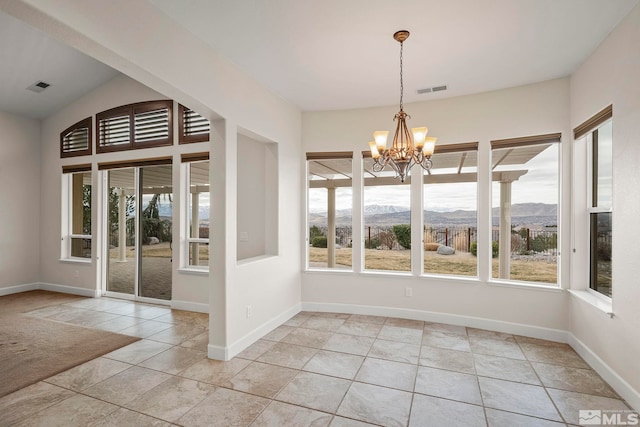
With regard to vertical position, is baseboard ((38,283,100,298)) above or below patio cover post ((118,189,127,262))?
below

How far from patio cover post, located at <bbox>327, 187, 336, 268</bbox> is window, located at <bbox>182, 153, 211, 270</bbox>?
1853mm

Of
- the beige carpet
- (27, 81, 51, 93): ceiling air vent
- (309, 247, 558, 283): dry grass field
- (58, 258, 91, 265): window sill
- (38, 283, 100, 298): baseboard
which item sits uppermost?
(27, 81, 51, 93): ceiling air vent

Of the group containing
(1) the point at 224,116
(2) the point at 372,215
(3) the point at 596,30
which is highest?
(3) the point at 596,30

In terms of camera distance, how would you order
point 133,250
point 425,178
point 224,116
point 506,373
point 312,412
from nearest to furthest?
point 312,412, point 506,373, point 224,116, point 425,178, point 133,250

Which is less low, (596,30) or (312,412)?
(596,30)

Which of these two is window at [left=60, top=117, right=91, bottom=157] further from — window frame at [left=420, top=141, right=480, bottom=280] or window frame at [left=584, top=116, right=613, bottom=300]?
window frame at [left=584, top=116, right=613, bottom=300]

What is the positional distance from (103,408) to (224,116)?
2602 millimetres

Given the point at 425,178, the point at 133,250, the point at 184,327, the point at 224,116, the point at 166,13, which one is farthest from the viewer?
the point at 133,250

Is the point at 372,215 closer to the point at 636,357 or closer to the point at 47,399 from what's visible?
the point at 636,357

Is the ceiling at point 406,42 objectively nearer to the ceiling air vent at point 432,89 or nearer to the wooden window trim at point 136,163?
the ceiling air vent at point 432,89

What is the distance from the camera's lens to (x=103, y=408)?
2.43 m

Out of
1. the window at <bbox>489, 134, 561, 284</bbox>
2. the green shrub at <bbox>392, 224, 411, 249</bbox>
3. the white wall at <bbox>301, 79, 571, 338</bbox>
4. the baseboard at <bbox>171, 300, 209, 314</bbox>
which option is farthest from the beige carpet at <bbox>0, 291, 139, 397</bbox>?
the window at <bbox>489, 134, 561, 284</bbox>

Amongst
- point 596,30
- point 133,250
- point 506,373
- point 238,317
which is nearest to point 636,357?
point 506,373

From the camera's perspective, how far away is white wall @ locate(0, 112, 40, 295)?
5.77 m
